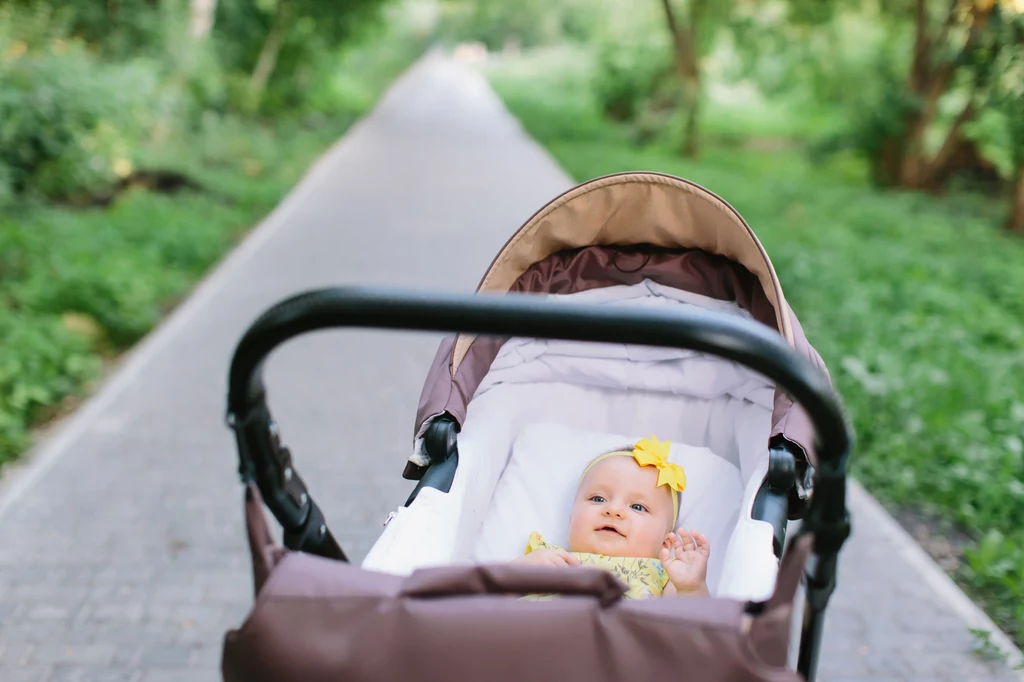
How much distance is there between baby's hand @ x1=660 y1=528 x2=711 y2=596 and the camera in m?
2.05

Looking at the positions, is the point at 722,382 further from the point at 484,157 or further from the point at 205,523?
the point at 484,157

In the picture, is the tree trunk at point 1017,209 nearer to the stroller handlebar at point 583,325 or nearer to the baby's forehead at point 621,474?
the baby's forehead at point 621,474

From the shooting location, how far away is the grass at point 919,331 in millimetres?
3879

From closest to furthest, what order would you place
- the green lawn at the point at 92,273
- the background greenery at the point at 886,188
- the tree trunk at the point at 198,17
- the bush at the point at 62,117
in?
1. the background greenery at the point at 886,188
2. the green lawn at the point at 92,273
3. the bush at the point at 62,117
4. the tree trunk at the point at 198,17

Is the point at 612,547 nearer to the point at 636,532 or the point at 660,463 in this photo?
the point at 636,532

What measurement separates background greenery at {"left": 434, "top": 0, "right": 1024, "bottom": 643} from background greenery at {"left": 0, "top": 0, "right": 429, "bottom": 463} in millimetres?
4602

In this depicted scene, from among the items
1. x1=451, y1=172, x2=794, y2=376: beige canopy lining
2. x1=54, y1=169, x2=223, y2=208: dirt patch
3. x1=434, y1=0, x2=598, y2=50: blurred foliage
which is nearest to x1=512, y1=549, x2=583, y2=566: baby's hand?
x1=451, y1=172, x2=794, y2=376: beige canopy lining

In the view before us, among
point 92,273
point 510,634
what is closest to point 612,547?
point 510,634

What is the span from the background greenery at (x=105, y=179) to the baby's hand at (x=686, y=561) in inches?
138

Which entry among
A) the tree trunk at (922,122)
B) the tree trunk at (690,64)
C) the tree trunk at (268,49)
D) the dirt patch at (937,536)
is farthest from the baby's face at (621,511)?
the tree trunk at (268,49)

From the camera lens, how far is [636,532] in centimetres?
223

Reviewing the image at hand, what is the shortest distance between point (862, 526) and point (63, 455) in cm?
389

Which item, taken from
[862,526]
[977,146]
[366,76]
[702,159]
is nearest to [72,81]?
[862,526]

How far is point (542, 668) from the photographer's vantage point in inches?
51.9
